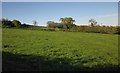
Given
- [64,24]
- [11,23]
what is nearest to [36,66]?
[11,23]

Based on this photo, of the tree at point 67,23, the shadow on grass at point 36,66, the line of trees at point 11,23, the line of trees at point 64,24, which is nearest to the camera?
the shadow on grass at point 36,66

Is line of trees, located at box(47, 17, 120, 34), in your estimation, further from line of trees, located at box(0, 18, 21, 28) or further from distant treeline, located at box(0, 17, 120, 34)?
line of trees, located at box(0, 18, 21, 28)

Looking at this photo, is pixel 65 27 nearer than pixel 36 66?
No

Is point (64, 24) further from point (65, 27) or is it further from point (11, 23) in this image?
point (11, 23)

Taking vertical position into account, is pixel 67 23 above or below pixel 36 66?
above

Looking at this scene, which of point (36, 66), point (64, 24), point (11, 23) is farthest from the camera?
point (64, 24)

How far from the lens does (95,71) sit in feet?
31.2

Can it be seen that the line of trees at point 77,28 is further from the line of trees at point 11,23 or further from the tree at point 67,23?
the line of trees at point 11,23

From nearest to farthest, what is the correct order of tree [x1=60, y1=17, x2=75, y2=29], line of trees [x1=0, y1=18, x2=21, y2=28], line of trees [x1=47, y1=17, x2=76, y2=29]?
line of trees [x1=0, y1=18, x2=21, y2=28], line of trees [x1=47, y1=17, x2=76, y2=29], tree [x1=60, y1=17, x2=75, y2=29]

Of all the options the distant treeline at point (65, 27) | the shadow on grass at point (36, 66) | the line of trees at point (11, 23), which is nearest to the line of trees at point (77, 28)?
the distant treeline at point (65, 27)

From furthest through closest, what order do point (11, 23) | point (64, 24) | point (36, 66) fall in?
point (64, 24), point (11, 23), point (36, 66)

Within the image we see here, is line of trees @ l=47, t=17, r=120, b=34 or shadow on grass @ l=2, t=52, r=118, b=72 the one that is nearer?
shadow on grass @ l=2, t=52, r=118, b=72

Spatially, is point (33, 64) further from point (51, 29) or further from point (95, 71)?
point (51, 29)

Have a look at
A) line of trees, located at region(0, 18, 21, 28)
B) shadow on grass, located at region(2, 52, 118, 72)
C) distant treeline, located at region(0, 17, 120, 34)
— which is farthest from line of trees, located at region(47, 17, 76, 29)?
shadow on grass, located at region(2, 52, 118, 72)
